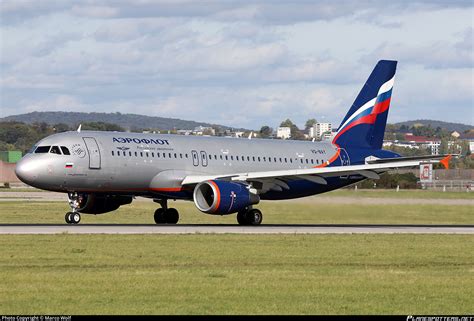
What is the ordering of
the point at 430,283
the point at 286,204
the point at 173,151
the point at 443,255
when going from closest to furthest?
1. the point at 430,283
2. the point at 443,255
3. the point at 173,151
4. the point at 286,204

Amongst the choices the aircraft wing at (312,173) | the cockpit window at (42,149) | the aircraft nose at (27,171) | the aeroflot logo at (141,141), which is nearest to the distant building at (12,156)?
the aeroflot logo at (141,141)

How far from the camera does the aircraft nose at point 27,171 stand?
4653 cm

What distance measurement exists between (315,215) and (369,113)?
9506mm

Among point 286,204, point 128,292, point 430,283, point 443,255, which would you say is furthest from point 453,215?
point 128,292

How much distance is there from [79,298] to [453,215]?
4119 cm

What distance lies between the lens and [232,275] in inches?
1047

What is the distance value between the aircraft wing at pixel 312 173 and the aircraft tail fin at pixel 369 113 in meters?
6.10

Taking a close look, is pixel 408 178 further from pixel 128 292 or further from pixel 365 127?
pixel 128 292

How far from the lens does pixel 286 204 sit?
55.2 meters

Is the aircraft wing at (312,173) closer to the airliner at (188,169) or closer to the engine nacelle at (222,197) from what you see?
the airliner at (188,169)

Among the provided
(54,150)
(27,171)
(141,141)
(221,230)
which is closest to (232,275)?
(221,230)

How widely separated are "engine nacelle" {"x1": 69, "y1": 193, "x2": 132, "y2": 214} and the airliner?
47 millimetres

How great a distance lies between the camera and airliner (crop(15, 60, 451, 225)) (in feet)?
155

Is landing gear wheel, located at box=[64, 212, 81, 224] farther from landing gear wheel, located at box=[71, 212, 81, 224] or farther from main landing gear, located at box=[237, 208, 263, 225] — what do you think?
main landing gear, located at box=[237, 208, 263, 225]
